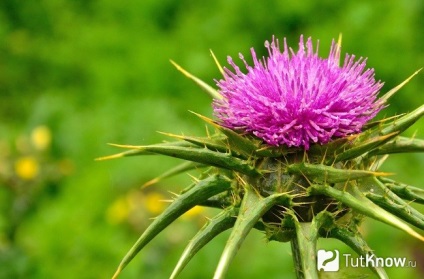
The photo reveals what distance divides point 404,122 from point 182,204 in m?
0.48

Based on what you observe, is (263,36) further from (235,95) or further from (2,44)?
(235,95)

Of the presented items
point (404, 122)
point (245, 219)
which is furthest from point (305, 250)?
point (404, 122)

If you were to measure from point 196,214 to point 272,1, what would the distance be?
7.73 ft

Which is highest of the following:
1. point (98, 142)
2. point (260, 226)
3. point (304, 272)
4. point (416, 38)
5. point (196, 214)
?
point (416, 38)

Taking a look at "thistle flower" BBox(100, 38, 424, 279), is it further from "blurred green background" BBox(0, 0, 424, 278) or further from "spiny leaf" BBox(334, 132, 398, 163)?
"blurred green background" BBox(0, 0, 424, 278)

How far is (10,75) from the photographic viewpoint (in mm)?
→ 6008

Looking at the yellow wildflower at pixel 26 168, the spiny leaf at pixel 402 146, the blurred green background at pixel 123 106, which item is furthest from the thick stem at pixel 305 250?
the yellow wildflower at pixel 26 168

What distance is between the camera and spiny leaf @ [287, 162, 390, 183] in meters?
1.63

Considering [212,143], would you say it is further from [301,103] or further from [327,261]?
[327,261]

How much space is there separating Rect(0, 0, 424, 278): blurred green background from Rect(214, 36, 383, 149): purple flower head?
1654 mm

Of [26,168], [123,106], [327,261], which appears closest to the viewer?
[327,261]

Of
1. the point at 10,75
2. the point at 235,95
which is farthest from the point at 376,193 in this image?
the point at 10,75

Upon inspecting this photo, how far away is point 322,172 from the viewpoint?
1.68 meters

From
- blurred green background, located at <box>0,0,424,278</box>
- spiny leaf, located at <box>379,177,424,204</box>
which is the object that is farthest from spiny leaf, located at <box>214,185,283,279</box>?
blurred green background, located at <box>0,0,424,278</box>
